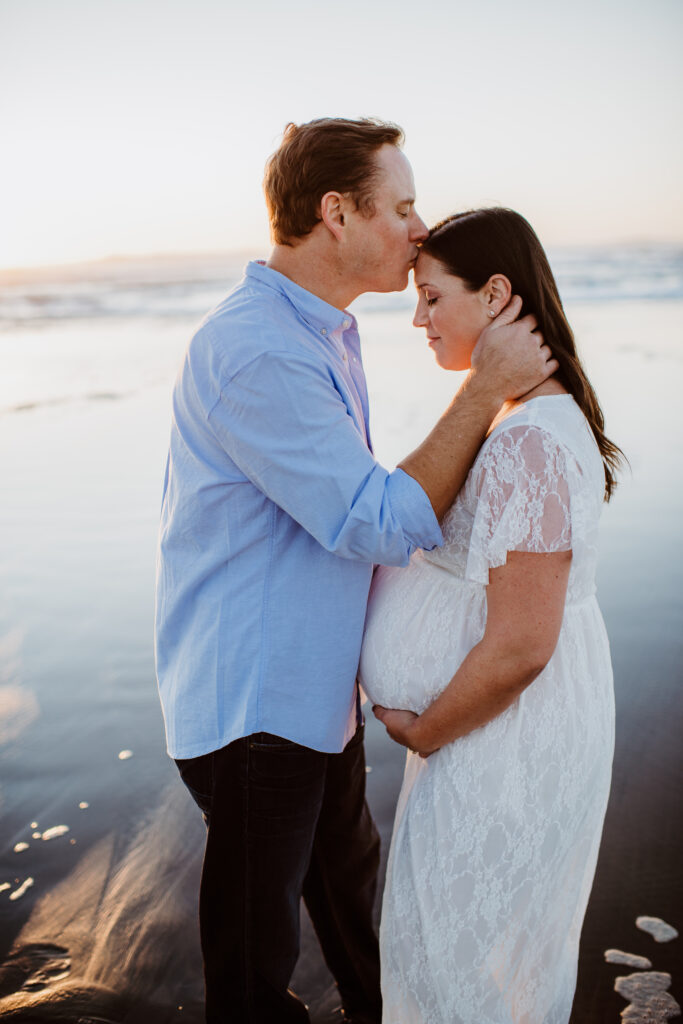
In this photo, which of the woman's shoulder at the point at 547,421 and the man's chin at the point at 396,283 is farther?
the man's chin at the point at 396,283

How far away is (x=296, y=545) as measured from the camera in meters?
2.08

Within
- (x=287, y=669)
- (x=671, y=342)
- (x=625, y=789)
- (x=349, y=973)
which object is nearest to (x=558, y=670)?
(x=287, y=669)

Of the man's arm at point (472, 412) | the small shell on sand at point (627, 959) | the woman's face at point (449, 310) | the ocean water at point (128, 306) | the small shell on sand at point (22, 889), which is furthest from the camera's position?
the ocean water at point (128, 306)

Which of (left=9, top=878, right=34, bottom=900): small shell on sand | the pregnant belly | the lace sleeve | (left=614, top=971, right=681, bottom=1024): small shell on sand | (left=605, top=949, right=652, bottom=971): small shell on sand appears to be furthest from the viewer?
(left=9, top=878, right=34, bottom=900): small shell on sand

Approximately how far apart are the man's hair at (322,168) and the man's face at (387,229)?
0.09 ft

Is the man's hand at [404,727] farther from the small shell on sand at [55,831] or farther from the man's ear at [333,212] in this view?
the small shell on sand at [55,831]

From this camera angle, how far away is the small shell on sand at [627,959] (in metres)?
2.75

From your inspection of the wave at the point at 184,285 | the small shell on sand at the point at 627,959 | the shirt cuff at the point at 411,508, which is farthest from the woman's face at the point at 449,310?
the wave at the point at 184,285

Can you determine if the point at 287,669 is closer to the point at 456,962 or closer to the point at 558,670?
the point at 558,670

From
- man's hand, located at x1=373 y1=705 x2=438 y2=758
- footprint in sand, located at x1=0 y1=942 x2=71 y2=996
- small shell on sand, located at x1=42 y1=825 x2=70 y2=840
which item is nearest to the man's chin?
man's hand, located at x1=373 y1=705 x2=438 y2=758

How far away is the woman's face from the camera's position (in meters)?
2.20

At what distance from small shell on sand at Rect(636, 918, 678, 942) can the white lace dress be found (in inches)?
32.3

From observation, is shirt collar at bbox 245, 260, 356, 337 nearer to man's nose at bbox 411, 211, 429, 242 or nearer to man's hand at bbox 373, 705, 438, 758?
man's nose at bbox 411, 211, 429, 242

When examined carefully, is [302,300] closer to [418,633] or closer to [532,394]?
[532,394]
